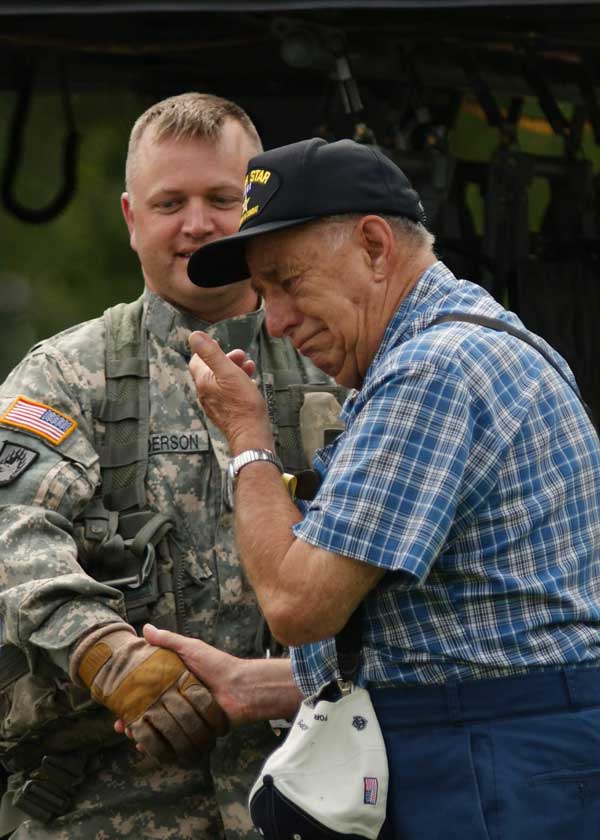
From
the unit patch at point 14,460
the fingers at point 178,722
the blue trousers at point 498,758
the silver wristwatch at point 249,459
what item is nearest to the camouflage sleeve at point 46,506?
the unit patch at point 14,460

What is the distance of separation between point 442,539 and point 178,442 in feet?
3.81

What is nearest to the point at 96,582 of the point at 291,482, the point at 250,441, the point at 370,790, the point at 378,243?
the point at 291,482

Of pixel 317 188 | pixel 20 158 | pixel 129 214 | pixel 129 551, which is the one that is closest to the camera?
pixel 317 188

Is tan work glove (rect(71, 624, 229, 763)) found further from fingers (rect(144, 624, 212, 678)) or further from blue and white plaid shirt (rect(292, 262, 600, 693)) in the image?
blue and white plaid shirt (rect(292, 262, 600, 693))

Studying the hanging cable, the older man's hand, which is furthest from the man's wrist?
the hanging cable

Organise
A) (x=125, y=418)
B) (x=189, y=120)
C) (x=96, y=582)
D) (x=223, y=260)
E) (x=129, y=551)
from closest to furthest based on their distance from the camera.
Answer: (x=223, y=260) → (x=96, y=582) → (x=129, y=551) → (x=125, y=418) → (x=189, y=120)

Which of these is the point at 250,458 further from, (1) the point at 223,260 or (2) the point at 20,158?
(2) the point at 20,158

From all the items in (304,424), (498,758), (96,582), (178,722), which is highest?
(304,424)

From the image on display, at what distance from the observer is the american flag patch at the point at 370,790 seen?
8.31 feet

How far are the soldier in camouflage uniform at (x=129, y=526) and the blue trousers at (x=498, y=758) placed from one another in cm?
71

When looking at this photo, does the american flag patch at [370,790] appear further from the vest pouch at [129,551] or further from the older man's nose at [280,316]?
the vest pouch at [129,551]

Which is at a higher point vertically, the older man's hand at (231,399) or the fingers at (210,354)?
the fingers at (210,354)

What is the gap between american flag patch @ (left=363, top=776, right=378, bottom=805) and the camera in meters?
2.53

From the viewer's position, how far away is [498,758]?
97.7 inches
